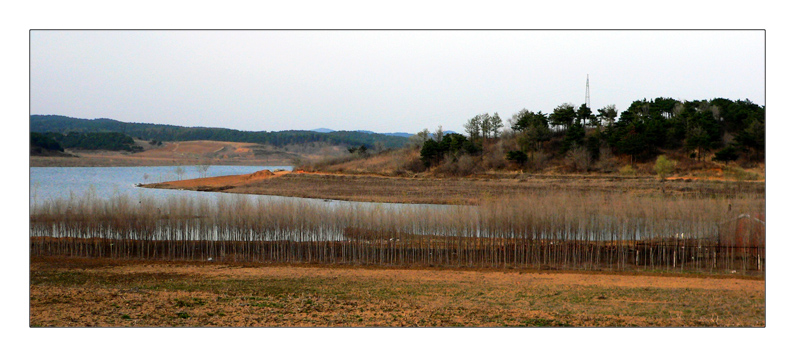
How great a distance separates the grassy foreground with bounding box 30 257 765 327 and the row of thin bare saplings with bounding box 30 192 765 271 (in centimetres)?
173

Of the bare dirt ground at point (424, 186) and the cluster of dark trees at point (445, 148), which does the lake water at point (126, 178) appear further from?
the cluster of dark trees at point (445, 148)

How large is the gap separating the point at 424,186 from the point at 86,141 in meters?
27.7

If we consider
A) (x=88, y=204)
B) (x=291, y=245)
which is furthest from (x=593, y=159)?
(x=88, y=204)

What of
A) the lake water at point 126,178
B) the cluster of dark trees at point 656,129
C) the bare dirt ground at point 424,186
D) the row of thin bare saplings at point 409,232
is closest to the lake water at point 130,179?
the lake water at point 126,178

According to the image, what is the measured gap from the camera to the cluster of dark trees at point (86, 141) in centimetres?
2174

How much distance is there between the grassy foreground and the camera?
38.1 ft

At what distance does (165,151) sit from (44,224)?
41.8 m

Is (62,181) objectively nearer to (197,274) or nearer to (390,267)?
(197,274)

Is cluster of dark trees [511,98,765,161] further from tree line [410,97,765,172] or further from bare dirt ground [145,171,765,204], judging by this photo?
bare dirt ground [145,171,765,204]

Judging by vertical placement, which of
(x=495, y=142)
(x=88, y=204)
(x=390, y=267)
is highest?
(x=495, y=142)

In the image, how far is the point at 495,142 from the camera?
71062mm

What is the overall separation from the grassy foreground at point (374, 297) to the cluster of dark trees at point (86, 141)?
511 cm

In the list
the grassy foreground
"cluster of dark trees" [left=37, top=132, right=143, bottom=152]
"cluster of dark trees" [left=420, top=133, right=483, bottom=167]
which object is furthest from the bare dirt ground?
the grassy foreground

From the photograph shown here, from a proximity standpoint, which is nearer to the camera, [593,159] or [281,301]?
[281,301]
